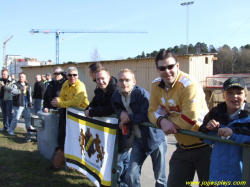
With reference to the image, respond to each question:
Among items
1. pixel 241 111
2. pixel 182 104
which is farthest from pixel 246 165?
pixel 182 104

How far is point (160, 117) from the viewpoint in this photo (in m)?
2.65

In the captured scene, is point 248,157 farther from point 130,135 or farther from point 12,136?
point 12,136

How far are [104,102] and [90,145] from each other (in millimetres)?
683

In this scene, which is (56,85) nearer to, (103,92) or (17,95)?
(103,92)

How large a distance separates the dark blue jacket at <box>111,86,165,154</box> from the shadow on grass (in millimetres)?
1688

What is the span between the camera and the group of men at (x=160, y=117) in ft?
8.21

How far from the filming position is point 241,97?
2.19 metres

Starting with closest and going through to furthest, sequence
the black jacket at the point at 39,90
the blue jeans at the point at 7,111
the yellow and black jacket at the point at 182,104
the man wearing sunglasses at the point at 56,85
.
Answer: the yellow and black jacket at the point at 182,104
the man wearing sunglasses at the point at 56,85
the blue jeans at the point at 7,111
the black jacket at the point at 39,90

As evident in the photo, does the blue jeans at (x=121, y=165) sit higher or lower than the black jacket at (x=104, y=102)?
lower

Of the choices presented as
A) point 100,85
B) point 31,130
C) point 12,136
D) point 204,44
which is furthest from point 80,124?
point 204,44

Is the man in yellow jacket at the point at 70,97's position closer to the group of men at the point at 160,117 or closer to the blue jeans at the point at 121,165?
the group of men at the point at 160,117

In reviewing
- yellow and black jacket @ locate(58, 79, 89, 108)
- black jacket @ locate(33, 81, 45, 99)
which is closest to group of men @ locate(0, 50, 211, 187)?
yellow and black jacket @ locate(58, 79, 89, 108)

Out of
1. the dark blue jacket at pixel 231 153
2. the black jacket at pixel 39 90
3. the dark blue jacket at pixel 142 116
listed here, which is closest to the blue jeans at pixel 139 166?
the dark blue jacket at pixel 142 116

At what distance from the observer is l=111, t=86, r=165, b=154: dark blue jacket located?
302 cm
